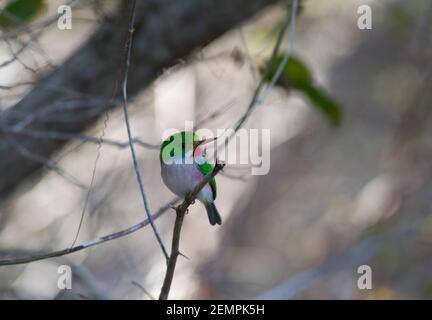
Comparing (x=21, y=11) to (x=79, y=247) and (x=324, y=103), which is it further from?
(x=79, y=247)

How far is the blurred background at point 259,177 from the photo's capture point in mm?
4129

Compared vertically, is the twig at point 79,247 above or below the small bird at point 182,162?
below

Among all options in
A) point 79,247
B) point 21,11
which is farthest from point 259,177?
point 79,247

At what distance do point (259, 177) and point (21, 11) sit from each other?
4271 millimetres

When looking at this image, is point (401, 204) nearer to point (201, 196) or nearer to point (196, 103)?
point (196, 103)

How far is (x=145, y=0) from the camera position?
3.84m

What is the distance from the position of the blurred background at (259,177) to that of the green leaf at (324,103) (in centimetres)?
14

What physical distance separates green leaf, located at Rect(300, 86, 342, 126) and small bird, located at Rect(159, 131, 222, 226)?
1.20 meters

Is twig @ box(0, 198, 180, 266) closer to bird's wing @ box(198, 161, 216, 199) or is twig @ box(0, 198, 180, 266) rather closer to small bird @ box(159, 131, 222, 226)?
small bird @ box(159, 131, 222, 226)

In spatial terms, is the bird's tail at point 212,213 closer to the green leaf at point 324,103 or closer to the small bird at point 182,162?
the small bird at point 182,162

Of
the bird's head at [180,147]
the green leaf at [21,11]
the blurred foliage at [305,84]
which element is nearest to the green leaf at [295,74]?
the blurred foliage at [305,84]

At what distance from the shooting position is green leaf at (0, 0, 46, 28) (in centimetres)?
320

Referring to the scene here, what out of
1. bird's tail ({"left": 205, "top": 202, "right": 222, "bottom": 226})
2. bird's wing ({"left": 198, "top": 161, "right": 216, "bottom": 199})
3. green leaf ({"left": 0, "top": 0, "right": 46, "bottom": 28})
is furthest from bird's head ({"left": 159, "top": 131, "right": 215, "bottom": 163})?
green leaf ({"left": 0, "top": 0, "right": 46, "bottom": 28})

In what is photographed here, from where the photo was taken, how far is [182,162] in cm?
242
